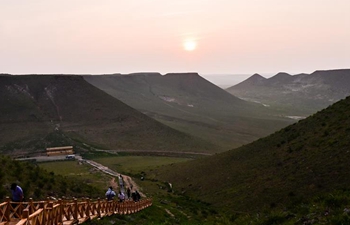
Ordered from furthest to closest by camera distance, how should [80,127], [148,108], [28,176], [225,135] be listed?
[148,108], [225,135], [80,127], [28,176]

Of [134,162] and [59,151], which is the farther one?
[59,151]

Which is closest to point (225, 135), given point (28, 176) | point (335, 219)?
point (28, 176)

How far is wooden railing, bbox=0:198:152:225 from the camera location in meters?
10.9

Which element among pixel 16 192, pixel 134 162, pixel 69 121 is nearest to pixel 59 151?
pixel 134 162

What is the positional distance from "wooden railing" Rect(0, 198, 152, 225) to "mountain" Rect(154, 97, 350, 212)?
1626cm

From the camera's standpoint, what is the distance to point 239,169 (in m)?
43.0

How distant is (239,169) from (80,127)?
72161 millimetres

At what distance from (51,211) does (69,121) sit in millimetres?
99744

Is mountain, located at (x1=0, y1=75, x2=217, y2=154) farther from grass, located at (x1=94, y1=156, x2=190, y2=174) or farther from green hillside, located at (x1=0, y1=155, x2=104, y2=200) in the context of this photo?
green hillside, located at (x1=0, y1=155, x2=104, y2=200)

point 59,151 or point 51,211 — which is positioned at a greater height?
point 51,211

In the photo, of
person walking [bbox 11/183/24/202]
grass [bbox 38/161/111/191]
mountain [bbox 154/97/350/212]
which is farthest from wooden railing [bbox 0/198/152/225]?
grass [bbox 38/161/111/191]

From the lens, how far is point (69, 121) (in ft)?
353

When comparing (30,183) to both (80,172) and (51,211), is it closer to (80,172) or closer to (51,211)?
(51,211)

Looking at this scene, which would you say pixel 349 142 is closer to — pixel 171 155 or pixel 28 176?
pixel 28 176
